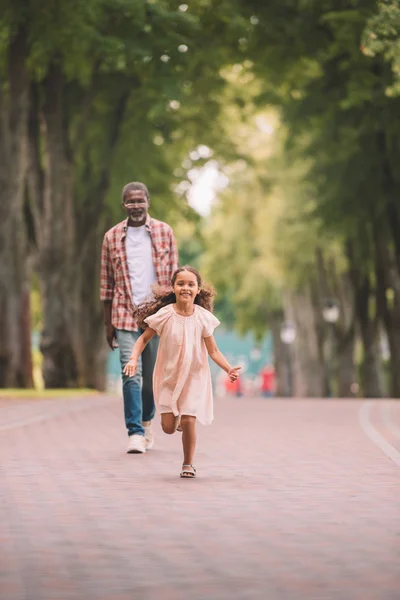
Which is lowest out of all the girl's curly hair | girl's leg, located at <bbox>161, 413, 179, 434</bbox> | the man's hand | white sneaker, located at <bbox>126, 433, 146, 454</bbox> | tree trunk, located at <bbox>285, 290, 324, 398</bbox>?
white sneaker, located at <bbox>126, 433, 146, 454</bbox>

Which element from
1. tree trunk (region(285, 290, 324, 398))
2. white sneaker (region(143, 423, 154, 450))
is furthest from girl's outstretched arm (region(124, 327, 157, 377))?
tree trunk (region(285, 290, 324, 398))

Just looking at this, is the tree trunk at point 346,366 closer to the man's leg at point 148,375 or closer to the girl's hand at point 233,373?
the man's leg at point 148,375

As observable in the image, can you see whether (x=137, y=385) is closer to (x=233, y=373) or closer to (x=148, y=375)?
(x=148, y=375)

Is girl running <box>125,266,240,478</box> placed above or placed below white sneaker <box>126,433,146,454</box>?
above

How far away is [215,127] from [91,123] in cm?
822

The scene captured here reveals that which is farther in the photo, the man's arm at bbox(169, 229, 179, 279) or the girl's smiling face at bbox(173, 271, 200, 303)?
the man's arm at bbox(169, 229, 179, 279)

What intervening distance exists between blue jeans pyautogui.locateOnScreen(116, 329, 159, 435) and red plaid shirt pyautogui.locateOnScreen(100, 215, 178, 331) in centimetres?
11

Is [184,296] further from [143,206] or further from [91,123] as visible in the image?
[91,123]

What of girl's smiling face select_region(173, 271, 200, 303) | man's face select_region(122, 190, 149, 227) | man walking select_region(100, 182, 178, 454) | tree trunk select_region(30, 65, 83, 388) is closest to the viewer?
girl's smiling face select_region(173, 271, 200, 303)

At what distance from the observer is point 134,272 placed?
12.8 metres

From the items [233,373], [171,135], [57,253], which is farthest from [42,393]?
[233,373]

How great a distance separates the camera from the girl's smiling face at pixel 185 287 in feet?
35.9

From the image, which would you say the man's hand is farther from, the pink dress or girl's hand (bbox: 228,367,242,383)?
girl's hand (bbox: 228,367,242,383)

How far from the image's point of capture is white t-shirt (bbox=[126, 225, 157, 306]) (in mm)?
12719
